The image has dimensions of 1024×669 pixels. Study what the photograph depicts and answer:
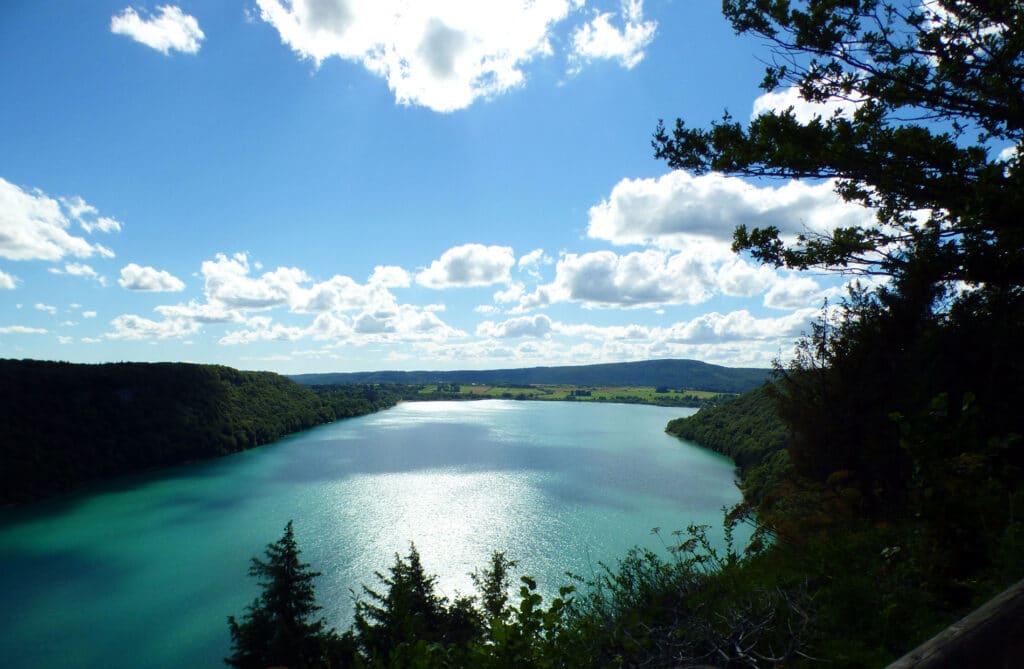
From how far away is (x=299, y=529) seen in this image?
95.3 ft

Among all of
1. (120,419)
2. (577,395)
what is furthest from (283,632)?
(577,395)

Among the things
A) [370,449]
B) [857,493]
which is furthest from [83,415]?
[857,493]

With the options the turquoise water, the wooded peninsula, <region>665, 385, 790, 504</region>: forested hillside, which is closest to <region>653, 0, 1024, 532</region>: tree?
the turquoise water

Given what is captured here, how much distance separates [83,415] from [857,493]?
7122 cm

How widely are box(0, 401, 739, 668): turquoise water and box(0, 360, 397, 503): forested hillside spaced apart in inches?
166

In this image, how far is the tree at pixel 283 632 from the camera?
12.9m

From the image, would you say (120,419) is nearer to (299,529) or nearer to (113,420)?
(113,420)

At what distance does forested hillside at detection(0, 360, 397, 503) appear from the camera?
4438 centimetres

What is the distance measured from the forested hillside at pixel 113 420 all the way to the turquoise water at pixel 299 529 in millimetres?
4208

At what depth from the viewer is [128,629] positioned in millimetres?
18219

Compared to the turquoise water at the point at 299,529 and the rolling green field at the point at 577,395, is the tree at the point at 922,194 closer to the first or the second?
the turquoise water at the point at 299,529

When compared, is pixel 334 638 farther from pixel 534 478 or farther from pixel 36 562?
pixel 534 478

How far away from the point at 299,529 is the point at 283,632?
17.3 m

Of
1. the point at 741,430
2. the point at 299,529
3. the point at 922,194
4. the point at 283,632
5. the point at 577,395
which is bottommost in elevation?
the point at 299,529
